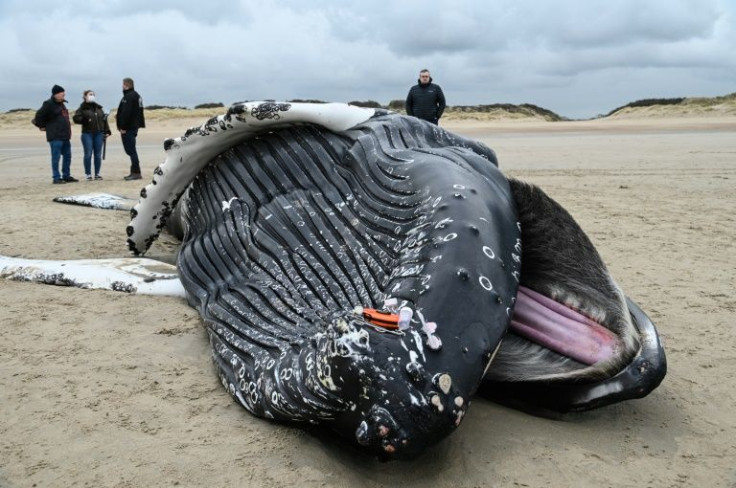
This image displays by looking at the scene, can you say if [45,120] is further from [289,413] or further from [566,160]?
[289,413]

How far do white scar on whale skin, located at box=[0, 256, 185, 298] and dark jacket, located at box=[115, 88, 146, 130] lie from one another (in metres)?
8.80

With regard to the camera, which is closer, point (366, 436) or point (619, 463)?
point (366, 436)

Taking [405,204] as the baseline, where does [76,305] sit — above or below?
below

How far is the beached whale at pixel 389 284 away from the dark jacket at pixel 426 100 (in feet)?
27.3

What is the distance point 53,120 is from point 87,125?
69cm

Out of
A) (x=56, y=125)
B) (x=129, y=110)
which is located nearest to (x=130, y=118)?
(x=129, y=110)

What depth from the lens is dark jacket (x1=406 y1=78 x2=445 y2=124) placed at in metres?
12.5

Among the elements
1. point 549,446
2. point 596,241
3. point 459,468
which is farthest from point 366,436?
point 596,241

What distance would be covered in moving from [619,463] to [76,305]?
3.01 metres

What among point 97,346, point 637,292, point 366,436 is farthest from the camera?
point 637,292

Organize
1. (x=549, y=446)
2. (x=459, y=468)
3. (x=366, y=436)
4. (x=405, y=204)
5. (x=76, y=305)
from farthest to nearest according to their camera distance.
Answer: (x=76, y=305)
(x=405, y=204)
(x=549, y=446)
(x=459, y=468)
(x=366, y=436)

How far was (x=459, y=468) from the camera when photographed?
2496 mm

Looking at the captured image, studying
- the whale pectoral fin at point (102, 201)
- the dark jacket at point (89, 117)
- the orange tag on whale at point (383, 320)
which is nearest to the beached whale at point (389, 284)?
the orange tag on whale at point (383, 320)

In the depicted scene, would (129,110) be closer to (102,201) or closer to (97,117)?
(97,117)
